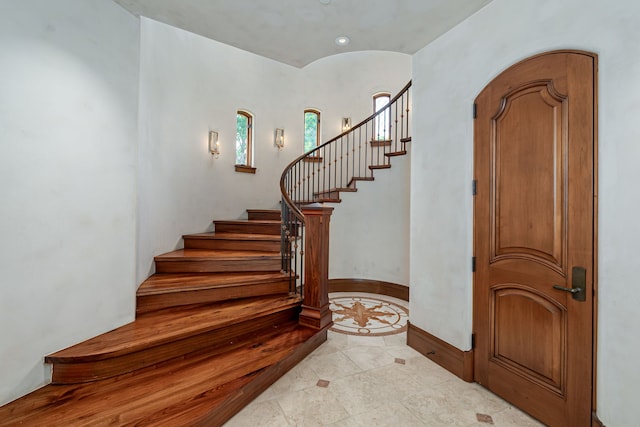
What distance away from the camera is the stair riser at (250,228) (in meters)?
Result: 4.23

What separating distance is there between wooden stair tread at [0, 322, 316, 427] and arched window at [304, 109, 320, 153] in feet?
15.1

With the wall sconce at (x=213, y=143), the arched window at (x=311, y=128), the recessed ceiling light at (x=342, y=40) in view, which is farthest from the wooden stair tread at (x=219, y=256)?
the arched window at (x=311, y=128)

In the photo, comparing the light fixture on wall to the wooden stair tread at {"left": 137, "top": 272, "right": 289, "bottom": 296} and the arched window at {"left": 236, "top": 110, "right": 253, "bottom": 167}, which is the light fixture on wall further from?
the arched window at {"left": 236, "top": 110, "right": 253, "bottom": 167}

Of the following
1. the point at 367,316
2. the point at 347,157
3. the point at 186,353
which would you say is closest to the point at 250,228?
the point at 367,316

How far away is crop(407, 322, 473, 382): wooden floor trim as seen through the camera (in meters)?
2.26

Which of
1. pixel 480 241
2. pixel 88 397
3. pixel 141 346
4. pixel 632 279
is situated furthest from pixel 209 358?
pixel 632 279

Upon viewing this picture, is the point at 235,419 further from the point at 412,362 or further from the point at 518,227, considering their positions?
the point at 518,227

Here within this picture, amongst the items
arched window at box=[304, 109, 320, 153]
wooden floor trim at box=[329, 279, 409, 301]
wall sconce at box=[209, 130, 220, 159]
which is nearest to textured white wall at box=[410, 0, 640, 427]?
wooden floor trim at box=[329, 279, 409, 301]

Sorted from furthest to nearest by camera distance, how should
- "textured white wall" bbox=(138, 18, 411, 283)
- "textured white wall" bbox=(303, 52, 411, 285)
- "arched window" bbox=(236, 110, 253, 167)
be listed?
"arched window" bbox=(236, 110, 253, 167) → "textured white wall" bbox=(303, 52, 411, 285) → "textured white wall" bbox=(138, 18, 411, 283)

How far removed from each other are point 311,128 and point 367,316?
397 cm

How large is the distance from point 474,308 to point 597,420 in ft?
2.73

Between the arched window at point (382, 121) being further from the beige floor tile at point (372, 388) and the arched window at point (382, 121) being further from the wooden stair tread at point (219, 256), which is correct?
the beige floor tile at point (372, 388)

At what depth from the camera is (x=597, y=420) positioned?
154 centimetres

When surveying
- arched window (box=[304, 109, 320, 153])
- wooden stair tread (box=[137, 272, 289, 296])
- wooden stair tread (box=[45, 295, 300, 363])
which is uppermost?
arched window (box=[304, 109, 320, 153])
